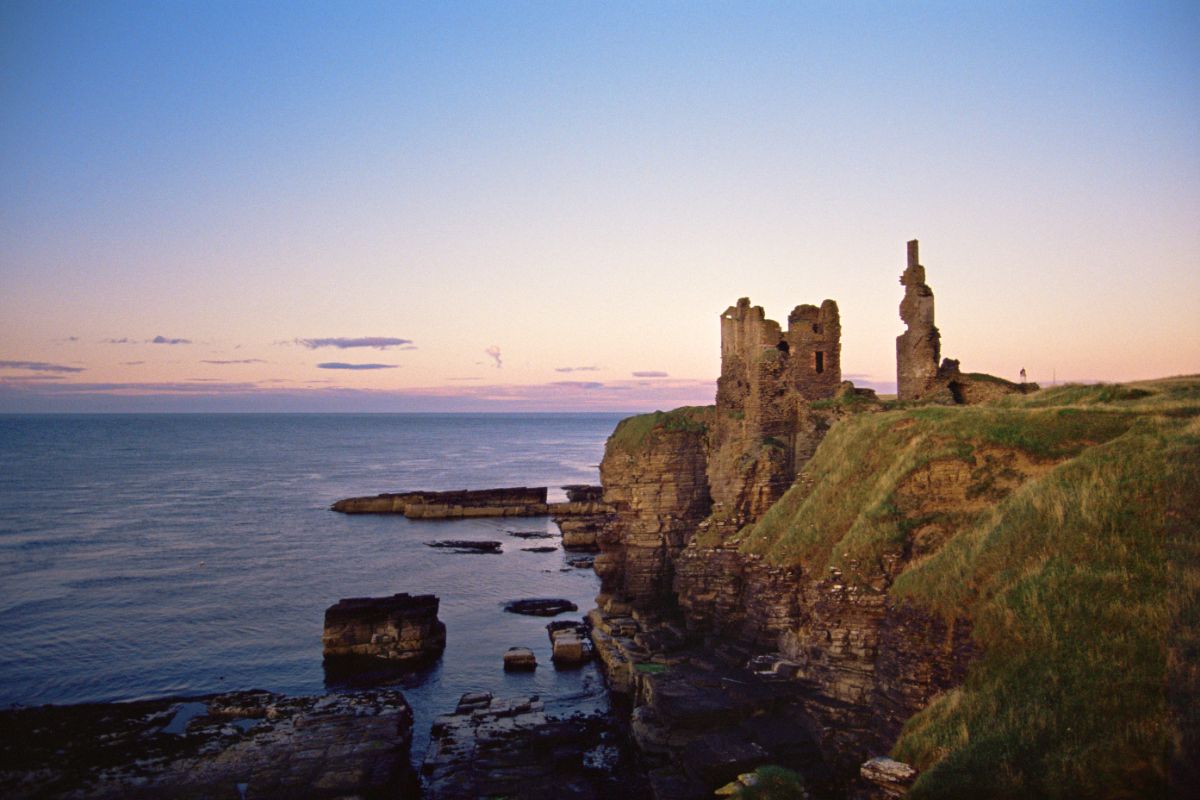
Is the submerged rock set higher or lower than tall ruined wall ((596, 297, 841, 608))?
lower

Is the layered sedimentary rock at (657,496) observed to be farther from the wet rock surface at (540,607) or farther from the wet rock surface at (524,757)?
the wet rock surface at (524,757)

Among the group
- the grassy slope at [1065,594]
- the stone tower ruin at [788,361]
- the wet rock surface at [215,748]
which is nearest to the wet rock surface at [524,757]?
the wet rock surface at [215,748]

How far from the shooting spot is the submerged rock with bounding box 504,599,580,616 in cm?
4403

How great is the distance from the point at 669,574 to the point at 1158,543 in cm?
2716

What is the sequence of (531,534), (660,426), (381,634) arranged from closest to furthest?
1. (381,634)
2. (660,426)
3. (531,534)

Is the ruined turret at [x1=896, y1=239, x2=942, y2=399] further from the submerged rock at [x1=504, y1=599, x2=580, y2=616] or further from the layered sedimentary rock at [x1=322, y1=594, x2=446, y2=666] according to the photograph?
the layered sedimentary rock at [x1=322, y1=594, x2=446, y2=666]

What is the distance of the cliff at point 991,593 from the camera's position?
12047 mm

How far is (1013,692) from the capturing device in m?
13.2

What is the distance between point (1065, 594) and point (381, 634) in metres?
30.8

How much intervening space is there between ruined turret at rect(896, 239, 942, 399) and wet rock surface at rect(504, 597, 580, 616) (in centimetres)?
2410

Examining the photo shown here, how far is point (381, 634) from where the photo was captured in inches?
1419

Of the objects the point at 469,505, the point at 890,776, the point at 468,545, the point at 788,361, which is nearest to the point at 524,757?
the point at 890,776

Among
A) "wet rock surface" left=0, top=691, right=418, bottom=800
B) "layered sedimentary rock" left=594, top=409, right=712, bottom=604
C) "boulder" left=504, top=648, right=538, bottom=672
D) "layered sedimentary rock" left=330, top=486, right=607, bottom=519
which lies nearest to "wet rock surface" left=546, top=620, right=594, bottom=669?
"boulder" left=504, top=648, right=538, bottom=672

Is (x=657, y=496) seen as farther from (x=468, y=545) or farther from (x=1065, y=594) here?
(x=468, y=545)
